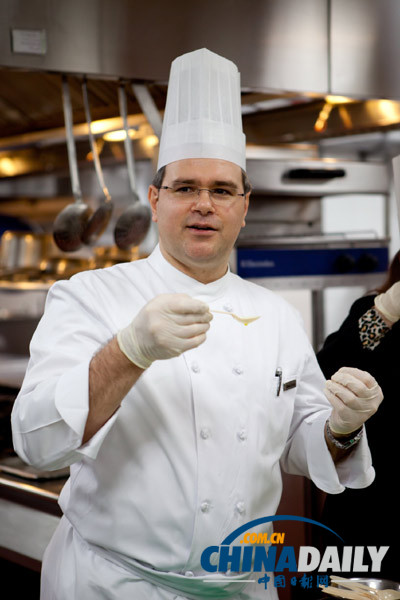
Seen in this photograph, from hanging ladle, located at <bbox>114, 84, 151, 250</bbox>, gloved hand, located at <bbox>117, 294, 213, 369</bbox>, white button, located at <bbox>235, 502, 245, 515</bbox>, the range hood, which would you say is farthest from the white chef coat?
the range hood

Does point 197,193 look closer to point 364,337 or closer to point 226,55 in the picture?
point 364,337

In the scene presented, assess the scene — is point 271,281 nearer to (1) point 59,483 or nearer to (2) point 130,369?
(1) point 59,483

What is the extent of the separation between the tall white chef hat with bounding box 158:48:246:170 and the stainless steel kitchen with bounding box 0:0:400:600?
2 centimetres

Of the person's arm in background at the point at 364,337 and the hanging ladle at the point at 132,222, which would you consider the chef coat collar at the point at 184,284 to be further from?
the hanging ladle at the point at 132,222

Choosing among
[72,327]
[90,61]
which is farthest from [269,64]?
[72,327]

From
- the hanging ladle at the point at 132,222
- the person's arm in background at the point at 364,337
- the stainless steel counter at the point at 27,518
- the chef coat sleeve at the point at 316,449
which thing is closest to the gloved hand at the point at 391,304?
the person's arm in background at the point at 364,337

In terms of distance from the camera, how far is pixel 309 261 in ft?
8.80

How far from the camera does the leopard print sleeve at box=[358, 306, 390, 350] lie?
1.79 metres

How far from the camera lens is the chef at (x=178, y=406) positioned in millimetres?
1141

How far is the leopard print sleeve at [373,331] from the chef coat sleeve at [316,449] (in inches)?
12.4

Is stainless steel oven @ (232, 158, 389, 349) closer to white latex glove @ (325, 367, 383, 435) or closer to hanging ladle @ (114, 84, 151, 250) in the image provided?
hanging ladle @ (114, 84, 151, 250)

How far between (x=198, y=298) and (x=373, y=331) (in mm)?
619

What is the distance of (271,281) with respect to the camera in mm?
2596

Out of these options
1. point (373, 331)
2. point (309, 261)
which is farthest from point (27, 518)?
point (309, 261)
